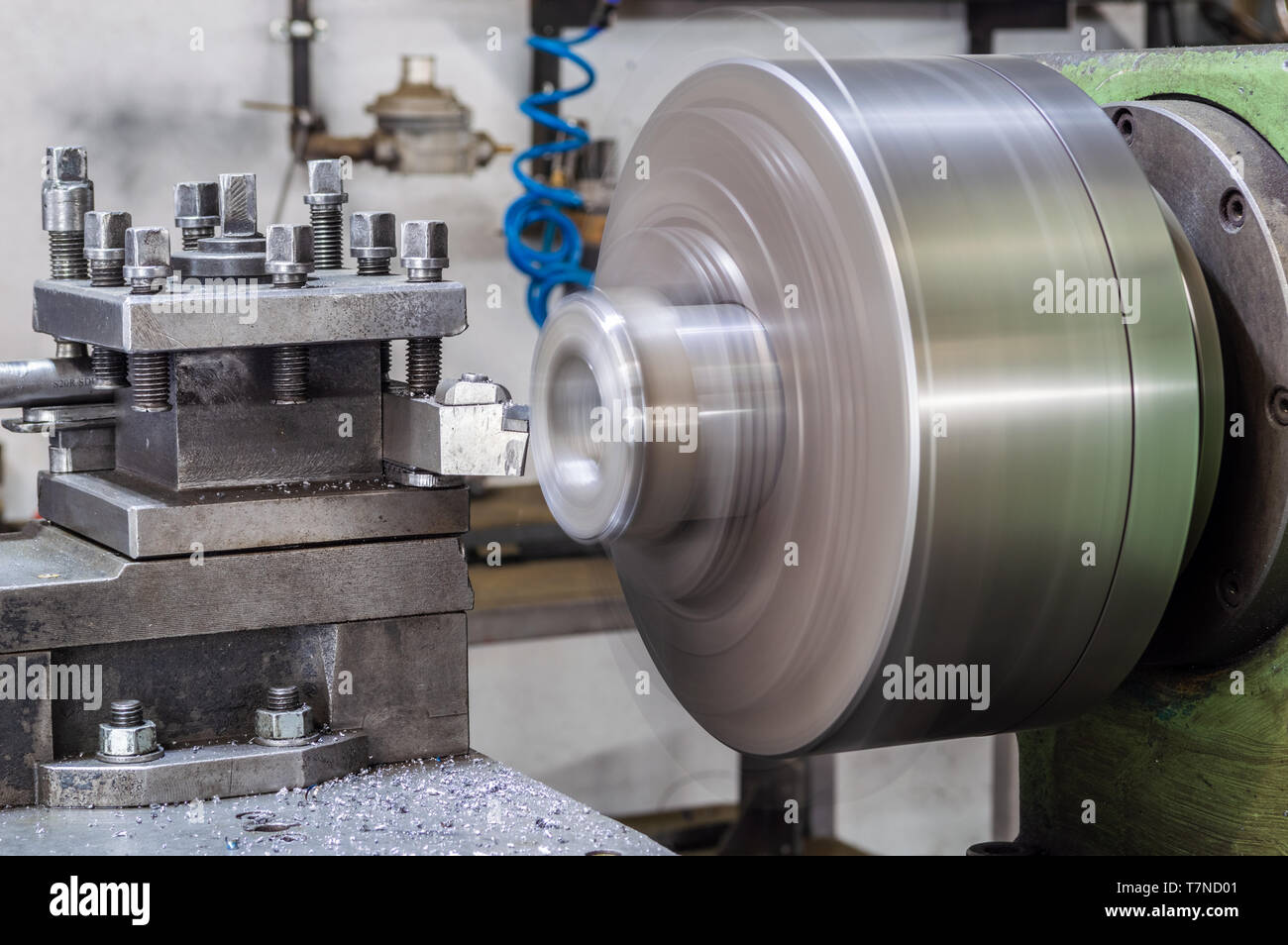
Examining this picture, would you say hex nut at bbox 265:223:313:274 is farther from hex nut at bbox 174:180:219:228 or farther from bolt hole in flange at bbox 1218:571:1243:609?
bolt hole in flange at bbox 1218:571:1243:609

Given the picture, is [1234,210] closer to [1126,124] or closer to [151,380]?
[1126,124]

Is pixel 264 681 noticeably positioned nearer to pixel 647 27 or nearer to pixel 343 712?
pixel 343 712

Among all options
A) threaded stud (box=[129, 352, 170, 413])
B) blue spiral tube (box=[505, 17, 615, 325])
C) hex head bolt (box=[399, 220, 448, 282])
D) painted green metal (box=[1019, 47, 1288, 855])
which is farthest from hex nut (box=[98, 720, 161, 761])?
blue spiral tube (box=[505, 17, 615, 325])

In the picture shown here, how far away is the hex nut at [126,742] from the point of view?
0.87m

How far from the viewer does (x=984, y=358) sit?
29.3 inches

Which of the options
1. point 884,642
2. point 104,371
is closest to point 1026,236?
point 884,642

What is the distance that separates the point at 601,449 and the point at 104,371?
362 mm

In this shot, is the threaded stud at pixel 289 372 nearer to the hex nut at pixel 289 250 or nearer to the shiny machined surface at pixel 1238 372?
the hex nut at pixel 289 250

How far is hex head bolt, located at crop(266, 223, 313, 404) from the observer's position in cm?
90

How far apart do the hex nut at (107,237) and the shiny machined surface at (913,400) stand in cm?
28

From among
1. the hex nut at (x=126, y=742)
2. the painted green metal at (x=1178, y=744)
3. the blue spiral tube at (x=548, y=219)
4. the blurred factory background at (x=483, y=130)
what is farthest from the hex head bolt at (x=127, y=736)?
the blue spiral tube at (x=548, y=219)

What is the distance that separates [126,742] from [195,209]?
37 centimetres

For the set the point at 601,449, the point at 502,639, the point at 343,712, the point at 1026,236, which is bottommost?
the point at 502,639

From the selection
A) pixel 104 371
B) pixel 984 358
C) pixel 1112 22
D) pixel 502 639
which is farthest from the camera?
pixel 1112 22
